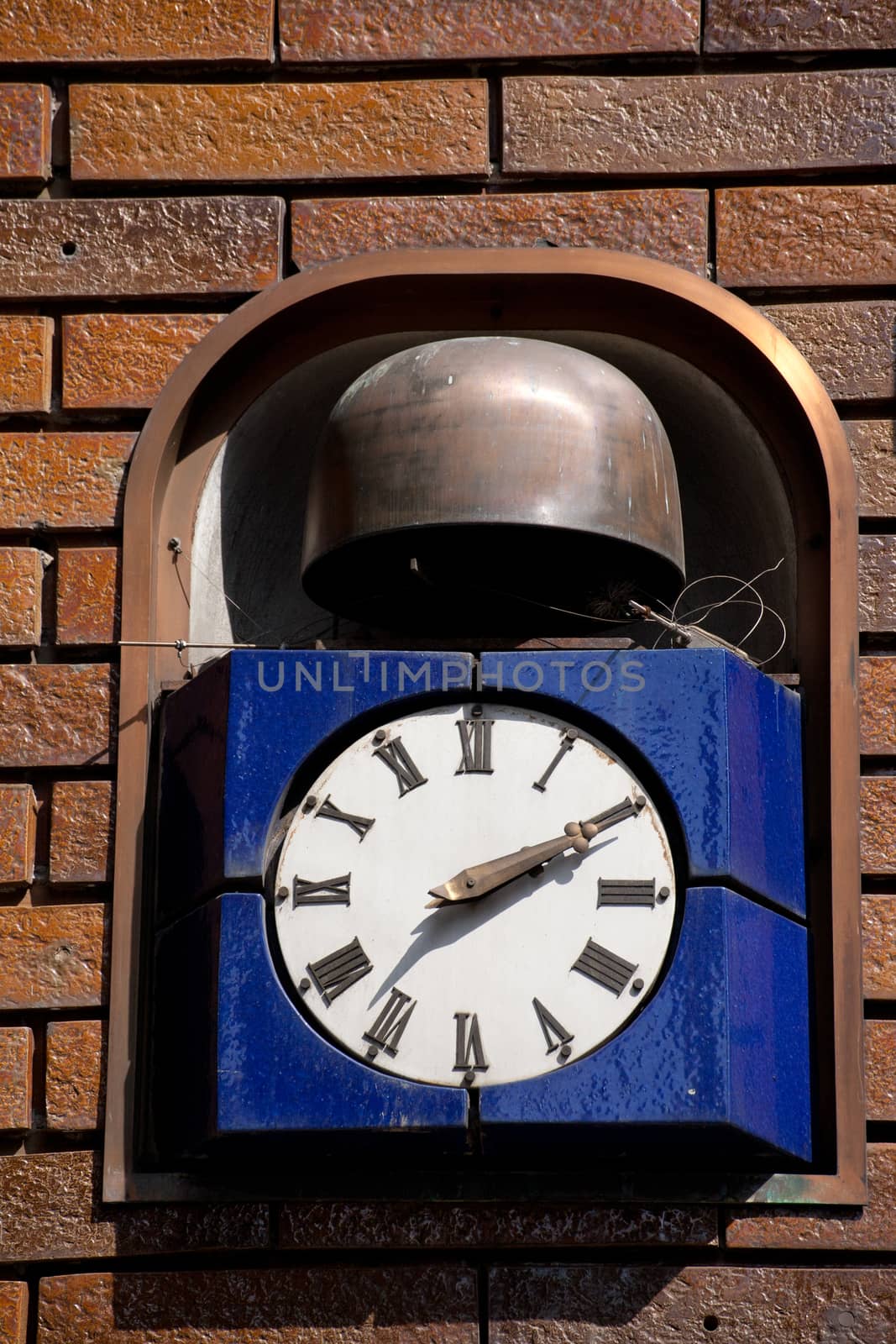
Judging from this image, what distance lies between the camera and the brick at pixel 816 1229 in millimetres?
5656

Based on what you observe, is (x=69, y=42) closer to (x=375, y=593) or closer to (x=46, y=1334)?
(x=375, y=593)

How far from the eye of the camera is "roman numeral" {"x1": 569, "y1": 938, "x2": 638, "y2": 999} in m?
5.54

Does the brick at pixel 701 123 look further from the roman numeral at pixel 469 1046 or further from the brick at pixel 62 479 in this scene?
the roman numeral at pixel 469 1046

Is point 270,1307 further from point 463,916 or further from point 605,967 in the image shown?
point 605,967

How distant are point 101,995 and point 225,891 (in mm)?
474

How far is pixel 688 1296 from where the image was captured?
5602 mm

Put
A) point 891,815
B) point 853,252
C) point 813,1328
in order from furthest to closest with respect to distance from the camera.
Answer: point 853,252, point 891,815, point 813,1328

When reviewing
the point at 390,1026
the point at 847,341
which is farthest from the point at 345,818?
the point at 847,341

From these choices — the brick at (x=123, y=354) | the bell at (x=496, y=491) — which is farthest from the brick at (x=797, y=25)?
the brick at (x=123, y=354)

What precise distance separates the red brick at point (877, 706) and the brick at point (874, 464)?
43cm

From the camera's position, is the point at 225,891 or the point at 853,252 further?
the point at 853,252

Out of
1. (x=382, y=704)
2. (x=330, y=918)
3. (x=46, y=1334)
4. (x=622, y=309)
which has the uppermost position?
(x=622, y=309)

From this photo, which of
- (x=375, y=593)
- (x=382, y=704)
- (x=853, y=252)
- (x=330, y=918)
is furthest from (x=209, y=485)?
(x=853, y=252)

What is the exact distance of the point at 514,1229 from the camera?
5.66m
